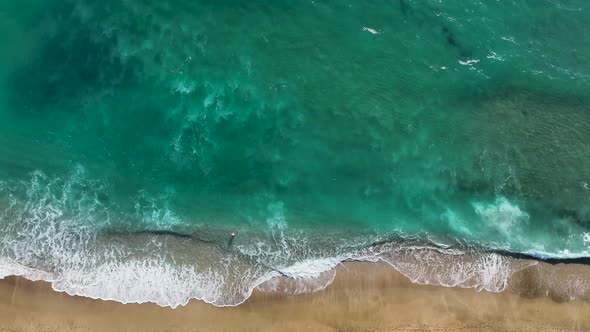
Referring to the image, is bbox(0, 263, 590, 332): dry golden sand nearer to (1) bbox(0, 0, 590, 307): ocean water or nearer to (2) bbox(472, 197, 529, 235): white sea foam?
(1) bbox(0, 0, 590, 307): ocean water

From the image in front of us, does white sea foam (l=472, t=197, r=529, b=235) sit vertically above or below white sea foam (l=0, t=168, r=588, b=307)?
above

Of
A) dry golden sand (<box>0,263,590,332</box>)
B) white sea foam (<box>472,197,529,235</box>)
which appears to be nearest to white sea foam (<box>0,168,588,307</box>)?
white sea foam (<box>472,197,529,235</box>)

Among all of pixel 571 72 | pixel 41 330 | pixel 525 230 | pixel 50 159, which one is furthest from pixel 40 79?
pixel 571 72

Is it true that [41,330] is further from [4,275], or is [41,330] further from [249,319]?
[249,319]

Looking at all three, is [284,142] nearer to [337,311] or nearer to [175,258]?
[175,258]

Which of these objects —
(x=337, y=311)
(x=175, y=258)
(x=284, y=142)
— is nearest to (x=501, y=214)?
(x=337, y=311)
